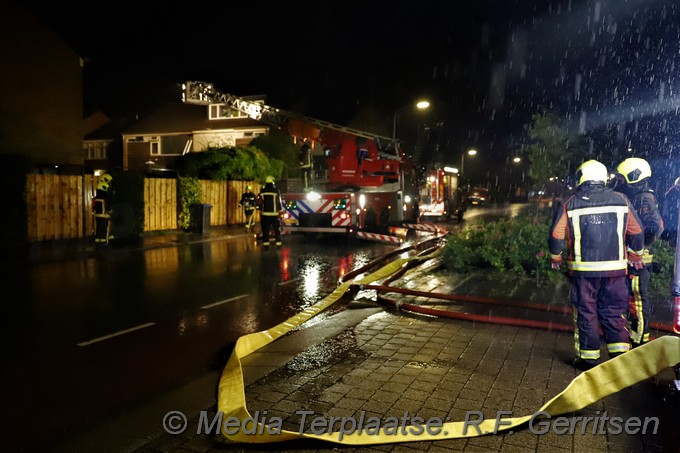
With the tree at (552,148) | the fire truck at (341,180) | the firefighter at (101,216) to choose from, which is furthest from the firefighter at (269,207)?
the tree at (552,148)

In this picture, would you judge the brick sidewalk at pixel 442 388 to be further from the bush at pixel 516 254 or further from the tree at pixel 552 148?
the tree at pixel 552 148

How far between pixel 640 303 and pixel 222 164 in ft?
59.6

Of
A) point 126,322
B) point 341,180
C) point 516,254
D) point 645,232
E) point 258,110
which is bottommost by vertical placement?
point 126,322

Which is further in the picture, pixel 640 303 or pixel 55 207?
pixel 55 207

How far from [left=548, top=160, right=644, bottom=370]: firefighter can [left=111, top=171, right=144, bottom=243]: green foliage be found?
564 inches

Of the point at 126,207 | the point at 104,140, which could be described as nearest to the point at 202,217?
the point at 126,207

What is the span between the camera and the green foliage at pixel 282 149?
27062mm

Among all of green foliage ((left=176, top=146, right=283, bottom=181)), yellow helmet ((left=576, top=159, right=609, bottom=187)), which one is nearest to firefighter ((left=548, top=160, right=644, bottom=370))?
yellow helmet ((left=576, top=159, right=609, bottom=187))

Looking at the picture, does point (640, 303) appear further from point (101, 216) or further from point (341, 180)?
point (101, 216)

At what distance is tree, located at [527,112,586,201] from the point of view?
44.3 ft

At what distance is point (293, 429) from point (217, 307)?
4.12 meters

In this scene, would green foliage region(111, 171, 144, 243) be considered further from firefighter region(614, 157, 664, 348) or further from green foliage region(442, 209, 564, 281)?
firefighter region(614, 157, 664, 348)

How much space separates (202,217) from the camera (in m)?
17.8

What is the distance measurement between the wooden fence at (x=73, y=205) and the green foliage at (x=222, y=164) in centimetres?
84
